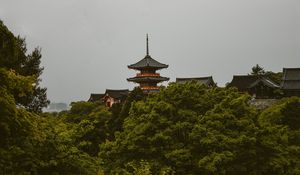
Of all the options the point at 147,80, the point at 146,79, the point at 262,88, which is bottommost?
the point at 262,88

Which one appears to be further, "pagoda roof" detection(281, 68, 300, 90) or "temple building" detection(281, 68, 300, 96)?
"pagoda roof" detection(281, 68, 300, 90)

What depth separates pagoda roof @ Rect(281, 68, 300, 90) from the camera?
171 ft

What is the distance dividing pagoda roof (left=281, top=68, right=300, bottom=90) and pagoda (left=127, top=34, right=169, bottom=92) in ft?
46.7

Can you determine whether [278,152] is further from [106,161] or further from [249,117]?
[106,161]

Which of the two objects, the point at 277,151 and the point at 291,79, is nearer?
the point at 277,151

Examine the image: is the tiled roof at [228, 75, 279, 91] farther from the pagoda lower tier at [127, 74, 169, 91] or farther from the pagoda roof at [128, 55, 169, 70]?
the pagoda roof at [128, 55, 169, 70]

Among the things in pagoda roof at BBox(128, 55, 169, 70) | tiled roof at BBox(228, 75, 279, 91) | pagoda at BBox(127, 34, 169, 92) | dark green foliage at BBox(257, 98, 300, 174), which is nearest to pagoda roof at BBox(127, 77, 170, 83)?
pagoda at BBox(127, 34, 169, 92)

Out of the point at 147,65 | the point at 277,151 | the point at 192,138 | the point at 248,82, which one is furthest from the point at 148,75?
the point at 192,138

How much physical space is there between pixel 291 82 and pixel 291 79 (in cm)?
47

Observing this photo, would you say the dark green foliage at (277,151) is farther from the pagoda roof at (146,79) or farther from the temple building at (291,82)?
the pagoda roof at (146,79)

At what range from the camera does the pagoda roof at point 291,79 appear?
52000 mm

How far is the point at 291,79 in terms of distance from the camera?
174 feet

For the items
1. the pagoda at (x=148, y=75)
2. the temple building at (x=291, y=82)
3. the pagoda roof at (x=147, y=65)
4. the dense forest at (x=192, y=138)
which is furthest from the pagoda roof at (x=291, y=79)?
the dense forest at (x=192, y=138)

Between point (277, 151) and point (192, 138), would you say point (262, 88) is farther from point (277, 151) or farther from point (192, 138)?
point (192, 138)
